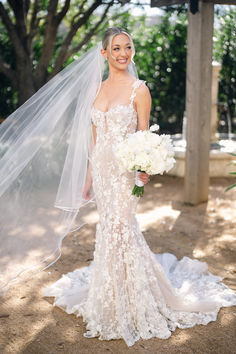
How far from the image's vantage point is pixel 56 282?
4176 mm

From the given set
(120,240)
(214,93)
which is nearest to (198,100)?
(214,93)

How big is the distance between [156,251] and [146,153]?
2.47 m

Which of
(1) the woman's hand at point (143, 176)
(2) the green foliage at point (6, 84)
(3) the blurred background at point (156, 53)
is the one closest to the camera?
(1) the woman's hand at point (143, 176)

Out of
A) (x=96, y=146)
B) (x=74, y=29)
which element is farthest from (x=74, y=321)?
(x=74, y=29)

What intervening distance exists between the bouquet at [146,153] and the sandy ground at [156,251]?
1.43m

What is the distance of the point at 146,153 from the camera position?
9.50 ft

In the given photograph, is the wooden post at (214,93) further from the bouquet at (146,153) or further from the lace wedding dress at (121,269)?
the bouquet at (146,153)

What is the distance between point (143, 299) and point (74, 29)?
5332 mm

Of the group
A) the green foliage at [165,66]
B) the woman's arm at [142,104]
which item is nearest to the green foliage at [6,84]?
the green foliage at [165,66]

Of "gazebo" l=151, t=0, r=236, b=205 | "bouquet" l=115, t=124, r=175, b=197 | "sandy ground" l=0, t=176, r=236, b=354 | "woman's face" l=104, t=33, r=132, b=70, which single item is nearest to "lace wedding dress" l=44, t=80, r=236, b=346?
"sandy ground" l=0, t=176, r=236, b=354

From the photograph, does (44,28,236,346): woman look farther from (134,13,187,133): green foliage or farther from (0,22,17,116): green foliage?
(134,13,187,133): green foliage

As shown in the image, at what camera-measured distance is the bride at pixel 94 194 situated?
3.31 meters

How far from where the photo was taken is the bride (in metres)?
3.31

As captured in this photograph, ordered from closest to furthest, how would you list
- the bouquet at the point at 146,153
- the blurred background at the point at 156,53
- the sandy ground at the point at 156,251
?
the bouquet at the point at 146,153, the sandy ground at the point at 156,251, the blurred background at the point at 156,53
